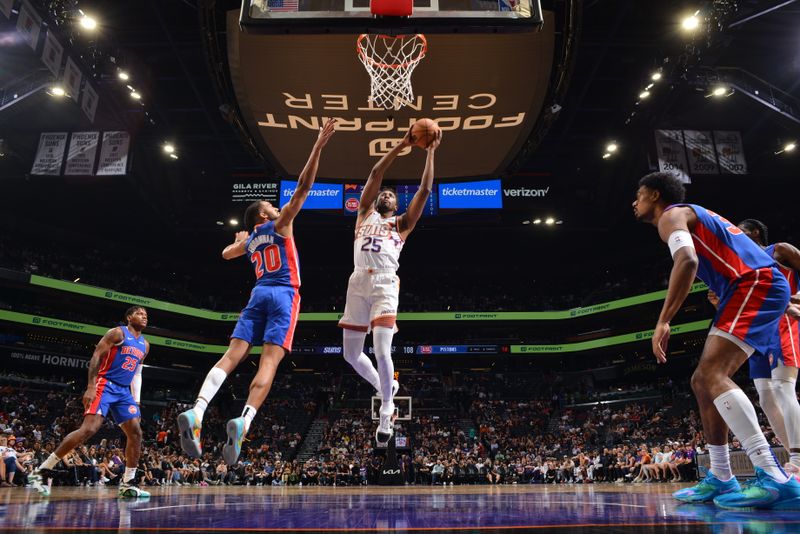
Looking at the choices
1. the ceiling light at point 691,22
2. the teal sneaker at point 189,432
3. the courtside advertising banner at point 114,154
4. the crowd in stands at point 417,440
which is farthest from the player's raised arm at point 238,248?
the courtside advertising banner at point 114,154

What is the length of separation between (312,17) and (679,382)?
93.0ft

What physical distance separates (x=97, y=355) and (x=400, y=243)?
383cm

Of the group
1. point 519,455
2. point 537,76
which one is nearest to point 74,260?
point 519,455

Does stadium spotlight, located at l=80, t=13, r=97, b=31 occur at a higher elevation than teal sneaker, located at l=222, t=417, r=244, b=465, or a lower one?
higher

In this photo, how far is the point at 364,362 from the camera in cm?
520

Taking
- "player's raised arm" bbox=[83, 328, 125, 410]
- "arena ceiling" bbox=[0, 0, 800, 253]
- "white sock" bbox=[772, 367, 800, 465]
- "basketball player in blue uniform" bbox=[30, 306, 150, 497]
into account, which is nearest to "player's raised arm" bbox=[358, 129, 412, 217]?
"basketball player in blue uniform" bbox=[30, 306, 150, 497]

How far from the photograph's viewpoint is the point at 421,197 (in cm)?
501

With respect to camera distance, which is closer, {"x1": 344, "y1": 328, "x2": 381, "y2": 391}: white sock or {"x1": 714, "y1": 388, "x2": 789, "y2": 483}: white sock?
{"x1": 714, "y1": 388, "x2": 789, "y2": 483}: white sock

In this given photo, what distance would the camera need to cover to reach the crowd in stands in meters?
16.8

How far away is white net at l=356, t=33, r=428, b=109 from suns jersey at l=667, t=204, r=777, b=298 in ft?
21.2

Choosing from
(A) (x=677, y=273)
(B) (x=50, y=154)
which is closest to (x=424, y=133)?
(A) (x=677, y=273)

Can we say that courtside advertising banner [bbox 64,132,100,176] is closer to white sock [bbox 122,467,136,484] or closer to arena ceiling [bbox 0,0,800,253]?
arena ceiling [bbox 0,0,800,253]

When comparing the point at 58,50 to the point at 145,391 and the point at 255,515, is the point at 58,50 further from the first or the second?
the point at 145,391

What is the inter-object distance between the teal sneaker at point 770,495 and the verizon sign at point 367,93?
7856 mm
